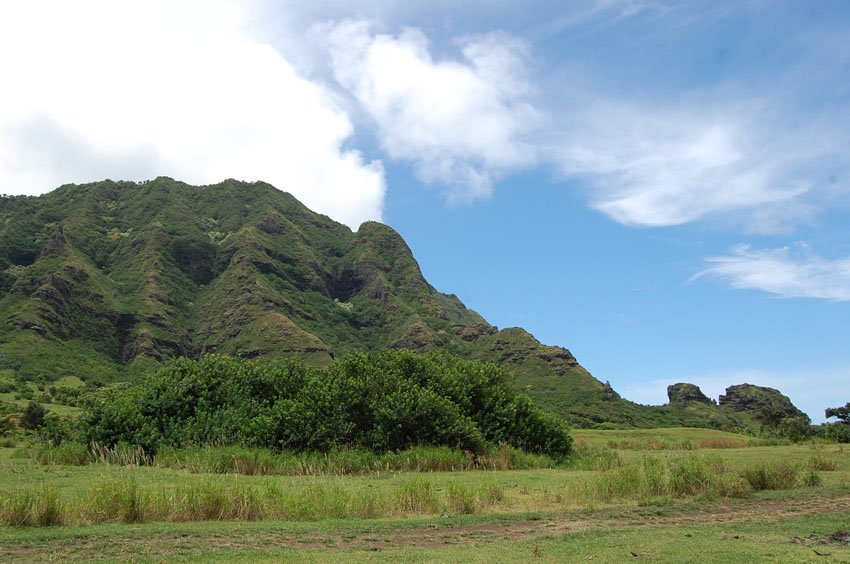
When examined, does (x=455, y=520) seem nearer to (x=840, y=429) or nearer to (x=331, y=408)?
(x=331, y=408)

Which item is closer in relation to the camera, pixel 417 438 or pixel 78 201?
pixel 417 438

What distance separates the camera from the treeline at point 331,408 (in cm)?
2397

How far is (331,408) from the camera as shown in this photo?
2453 cm

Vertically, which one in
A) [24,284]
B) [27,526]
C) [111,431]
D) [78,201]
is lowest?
[27,526]

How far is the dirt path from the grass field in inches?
1.1

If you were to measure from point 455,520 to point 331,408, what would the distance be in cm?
1340

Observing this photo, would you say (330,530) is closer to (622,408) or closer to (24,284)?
(622,408)

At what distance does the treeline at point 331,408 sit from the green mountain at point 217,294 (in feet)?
161

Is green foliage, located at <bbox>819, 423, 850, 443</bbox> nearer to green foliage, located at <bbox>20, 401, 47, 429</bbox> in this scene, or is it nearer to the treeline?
the treeline

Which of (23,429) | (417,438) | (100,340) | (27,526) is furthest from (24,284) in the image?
(27,526)

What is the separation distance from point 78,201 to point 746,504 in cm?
17164

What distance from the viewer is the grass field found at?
351 inches

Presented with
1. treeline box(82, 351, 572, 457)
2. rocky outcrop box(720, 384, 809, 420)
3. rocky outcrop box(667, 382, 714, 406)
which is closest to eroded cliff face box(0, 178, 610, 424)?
rocky outcrop box(667, 382, 714, 406)

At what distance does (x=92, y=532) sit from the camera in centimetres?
987
